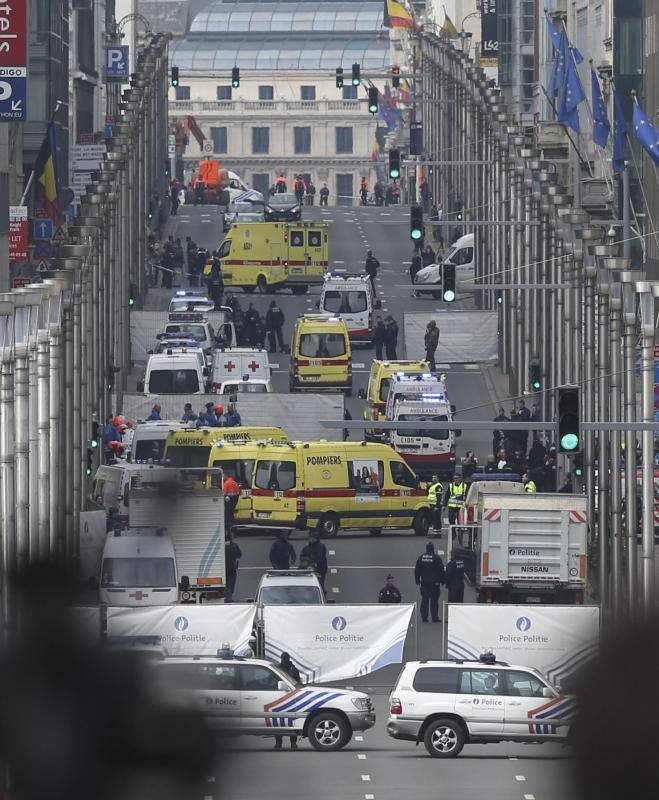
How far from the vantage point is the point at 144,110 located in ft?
316

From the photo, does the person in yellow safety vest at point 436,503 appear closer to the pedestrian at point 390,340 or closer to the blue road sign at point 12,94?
the blue road sign at point 12,94

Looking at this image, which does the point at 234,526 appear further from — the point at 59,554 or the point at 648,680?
the point at 648,680

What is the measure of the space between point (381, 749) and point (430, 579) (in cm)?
971

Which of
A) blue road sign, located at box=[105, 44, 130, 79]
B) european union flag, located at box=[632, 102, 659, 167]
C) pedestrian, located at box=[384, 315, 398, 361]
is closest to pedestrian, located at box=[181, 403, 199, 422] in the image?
european union flag, located at box=[632, 102, 659, 167]

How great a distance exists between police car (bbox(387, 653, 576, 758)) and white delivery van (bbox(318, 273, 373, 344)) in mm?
49658

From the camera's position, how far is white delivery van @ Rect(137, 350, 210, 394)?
→ 202ft

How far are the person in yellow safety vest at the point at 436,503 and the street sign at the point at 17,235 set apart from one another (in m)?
24.3

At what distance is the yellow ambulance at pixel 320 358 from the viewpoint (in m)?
68.1

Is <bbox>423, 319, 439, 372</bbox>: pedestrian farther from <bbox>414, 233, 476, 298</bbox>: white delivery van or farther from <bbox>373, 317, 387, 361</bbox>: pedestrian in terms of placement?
<bbox>414, 233, 476, 298</bbox>: white delivery van

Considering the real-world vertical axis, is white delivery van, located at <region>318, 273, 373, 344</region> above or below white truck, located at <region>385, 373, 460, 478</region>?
above

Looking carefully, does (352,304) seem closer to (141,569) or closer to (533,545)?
(533,545)

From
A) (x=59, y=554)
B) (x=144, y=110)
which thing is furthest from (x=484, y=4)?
(x=59, y=554)

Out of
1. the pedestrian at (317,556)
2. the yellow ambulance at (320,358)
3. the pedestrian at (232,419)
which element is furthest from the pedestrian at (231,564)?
the yellow ambulance at (320,358)

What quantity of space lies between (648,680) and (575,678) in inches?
26.6
